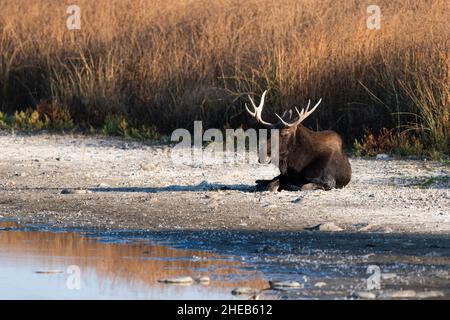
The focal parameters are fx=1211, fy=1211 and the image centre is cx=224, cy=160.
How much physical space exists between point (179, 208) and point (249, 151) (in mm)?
3847

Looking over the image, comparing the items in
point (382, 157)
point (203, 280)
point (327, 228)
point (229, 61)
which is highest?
point (229, 61)

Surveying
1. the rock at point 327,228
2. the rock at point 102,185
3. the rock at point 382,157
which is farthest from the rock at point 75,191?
the rock at point 382,157

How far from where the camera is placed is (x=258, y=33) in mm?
16969

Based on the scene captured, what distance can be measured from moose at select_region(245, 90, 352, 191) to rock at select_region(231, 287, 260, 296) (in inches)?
181

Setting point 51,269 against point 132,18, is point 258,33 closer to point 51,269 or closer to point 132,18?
point 132,18

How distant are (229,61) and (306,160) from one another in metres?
4.28

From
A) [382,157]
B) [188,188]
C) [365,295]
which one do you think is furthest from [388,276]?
[382,157]

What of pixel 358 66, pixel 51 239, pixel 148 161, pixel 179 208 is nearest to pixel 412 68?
pixel 358 66

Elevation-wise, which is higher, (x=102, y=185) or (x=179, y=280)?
(x=179, y=280)

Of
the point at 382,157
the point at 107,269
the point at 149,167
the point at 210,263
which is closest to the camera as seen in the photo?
the point at 107,269

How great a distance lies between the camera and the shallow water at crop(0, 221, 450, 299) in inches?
312

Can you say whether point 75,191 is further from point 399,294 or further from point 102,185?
point 399,294

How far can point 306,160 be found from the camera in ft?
41.4

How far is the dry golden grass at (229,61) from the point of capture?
49.9 feet
